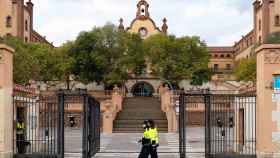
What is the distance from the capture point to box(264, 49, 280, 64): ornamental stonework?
18.1 metres

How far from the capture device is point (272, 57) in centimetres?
1816

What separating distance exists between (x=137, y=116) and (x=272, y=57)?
89.3ft

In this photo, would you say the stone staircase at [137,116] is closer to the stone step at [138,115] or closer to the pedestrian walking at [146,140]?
the stone step at [138,115]

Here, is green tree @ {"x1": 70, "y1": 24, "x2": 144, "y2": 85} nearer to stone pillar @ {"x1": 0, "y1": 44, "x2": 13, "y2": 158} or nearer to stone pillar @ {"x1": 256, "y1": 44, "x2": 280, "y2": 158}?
stone pillar @ {"x1": 0, "y1": 44, "x2": 13, "y2": 158}

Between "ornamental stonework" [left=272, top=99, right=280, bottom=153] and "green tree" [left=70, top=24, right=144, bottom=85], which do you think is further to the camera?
"green tree" [left=70, top=24, right=144, bottom=85]

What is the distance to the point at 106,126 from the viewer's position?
40.3 m

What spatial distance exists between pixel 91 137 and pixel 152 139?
11.2 ft

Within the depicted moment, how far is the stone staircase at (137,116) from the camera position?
4112cm

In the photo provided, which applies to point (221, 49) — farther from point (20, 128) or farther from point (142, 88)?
point (20, 128)

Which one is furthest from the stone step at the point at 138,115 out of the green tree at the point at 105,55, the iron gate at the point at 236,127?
the iron gate at the point at 236,127

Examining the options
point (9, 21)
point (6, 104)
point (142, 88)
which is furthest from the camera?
point (142, 88)

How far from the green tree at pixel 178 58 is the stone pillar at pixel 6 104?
46.4m

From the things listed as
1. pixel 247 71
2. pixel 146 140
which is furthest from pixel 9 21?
pixel 146 140

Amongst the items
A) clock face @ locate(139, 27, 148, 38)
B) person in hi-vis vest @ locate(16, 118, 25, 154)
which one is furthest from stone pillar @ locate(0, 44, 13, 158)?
clock face @ locate(139, 27, 148, 38)
